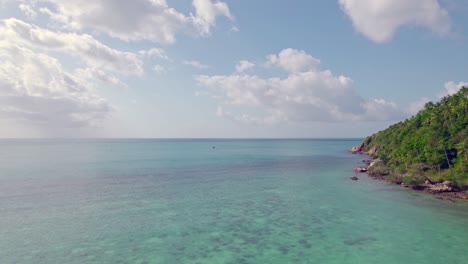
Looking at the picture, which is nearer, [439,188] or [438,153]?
[439,188]

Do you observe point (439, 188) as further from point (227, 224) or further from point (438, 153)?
point (227, 224)

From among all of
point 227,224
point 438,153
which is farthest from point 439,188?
point 227,224

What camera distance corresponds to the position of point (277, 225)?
113 ft

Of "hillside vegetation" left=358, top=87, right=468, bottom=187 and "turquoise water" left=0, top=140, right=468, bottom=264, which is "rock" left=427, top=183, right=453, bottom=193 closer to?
"hillside vegetation" left=358, top=87, right=468, bottom=187

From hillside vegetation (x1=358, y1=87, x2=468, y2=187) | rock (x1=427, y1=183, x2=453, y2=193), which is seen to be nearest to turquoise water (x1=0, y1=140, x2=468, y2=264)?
rock (x1=427, y1=183, x2=453, y2=193)

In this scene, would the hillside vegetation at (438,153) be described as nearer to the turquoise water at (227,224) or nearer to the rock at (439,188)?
the rock at (439,188)

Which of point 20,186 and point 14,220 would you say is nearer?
point 14,220

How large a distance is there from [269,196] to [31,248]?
117ft

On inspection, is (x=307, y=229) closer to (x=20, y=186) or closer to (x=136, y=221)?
(x=136, y=221)

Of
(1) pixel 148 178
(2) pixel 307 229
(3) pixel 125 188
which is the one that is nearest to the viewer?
(2) pixel 307 229

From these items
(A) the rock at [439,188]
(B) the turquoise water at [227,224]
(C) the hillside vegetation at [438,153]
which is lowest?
(B) the turquoise water at [227,224]

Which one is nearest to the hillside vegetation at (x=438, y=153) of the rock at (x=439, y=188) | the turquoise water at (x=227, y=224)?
the rock at (x=439, y=188)

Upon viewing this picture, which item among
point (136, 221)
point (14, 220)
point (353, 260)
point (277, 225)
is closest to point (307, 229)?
point (277, 225)

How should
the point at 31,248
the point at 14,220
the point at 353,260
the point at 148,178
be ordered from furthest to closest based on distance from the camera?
the point at 148,178 → the point at 14,220 → the point at 31,248 → the point at 353,260
